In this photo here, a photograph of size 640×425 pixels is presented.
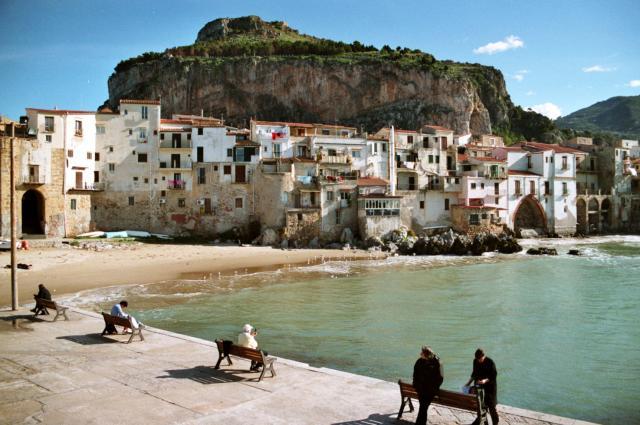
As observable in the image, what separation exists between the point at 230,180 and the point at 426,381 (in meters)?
43.4

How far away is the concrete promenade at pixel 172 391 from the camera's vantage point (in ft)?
28.4

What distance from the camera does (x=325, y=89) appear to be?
9456cm

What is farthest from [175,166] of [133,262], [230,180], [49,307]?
[49,307]

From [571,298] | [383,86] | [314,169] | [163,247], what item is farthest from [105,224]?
[383,86]

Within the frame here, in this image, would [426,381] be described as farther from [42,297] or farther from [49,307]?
[42,297]

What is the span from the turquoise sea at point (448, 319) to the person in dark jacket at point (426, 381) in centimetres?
522

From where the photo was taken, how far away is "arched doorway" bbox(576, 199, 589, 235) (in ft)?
224

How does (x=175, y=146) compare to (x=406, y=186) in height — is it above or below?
above

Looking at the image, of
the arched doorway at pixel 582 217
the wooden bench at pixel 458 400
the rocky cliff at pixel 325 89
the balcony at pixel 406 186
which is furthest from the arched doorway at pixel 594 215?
the wooden bench at pixel 458 400

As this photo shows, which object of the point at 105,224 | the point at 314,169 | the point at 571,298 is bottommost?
→ the point at 571,298

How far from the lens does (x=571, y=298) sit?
27375 mm

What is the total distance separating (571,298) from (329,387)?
21.6 m

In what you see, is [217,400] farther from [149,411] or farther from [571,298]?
[571,298]

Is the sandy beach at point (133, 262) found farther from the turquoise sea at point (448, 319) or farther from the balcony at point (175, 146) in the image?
the balcony at point (175, 146)
